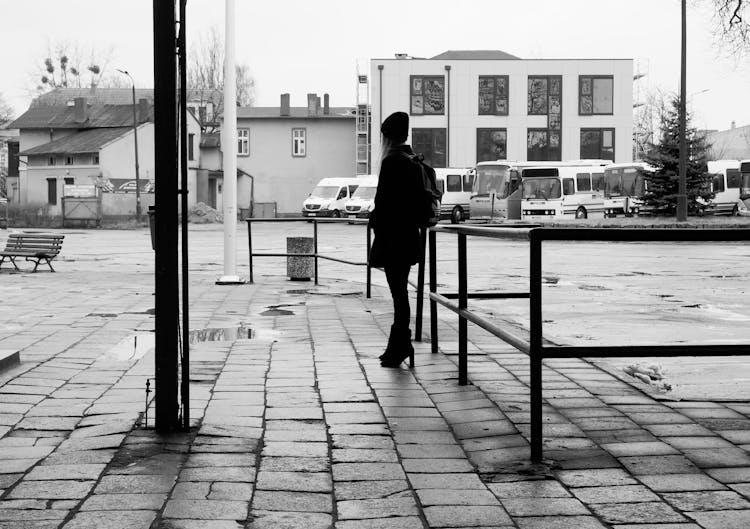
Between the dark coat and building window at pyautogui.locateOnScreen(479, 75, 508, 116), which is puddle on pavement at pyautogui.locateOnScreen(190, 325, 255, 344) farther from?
building window at pyautogui.locateOnScreen(479, 75, 508, 116)

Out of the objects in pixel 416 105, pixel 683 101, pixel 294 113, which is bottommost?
pixel 683 101

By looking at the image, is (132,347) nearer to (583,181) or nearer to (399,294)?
(399,294)

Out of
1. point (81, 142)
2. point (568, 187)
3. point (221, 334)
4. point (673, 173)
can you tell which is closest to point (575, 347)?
point (221, 334)

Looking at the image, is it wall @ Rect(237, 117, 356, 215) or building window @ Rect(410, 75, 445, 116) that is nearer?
building window @ Rect(410, 75, 445, 116)

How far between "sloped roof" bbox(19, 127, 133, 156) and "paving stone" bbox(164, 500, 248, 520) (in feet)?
234

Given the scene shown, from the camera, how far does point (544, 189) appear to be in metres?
49.5

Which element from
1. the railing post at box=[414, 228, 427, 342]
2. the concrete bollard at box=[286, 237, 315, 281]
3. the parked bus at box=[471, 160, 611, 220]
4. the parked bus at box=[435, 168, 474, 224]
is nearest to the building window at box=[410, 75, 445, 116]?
the parked bus at box=[435, 168, 474, 224]

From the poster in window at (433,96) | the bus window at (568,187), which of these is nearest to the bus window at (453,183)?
the bus window at (568,187)

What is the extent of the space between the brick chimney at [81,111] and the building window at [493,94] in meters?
32.1

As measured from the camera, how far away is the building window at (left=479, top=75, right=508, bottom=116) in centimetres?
6738

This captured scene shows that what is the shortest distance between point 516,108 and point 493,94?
5.67 ft

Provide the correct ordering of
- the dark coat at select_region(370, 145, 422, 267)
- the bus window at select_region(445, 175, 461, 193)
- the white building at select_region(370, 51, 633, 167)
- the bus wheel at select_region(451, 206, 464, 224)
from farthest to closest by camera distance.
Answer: the white building at select_region(370, 51, 633, 167)
the bus window at select_region(445, 175, 461, 193)
the bus wheel at select_region(451, 206, 464, 224)
the dark coat at select_region(370, 145, 422, 267)

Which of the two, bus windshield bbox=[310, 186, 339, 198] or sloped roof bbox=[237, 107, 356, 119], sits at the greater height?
sloped roof bbox=[237, 107, 356, 119]

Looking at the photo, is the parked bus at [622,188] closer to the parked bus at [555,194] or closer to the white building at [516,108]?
the parked bus at [555,194]
